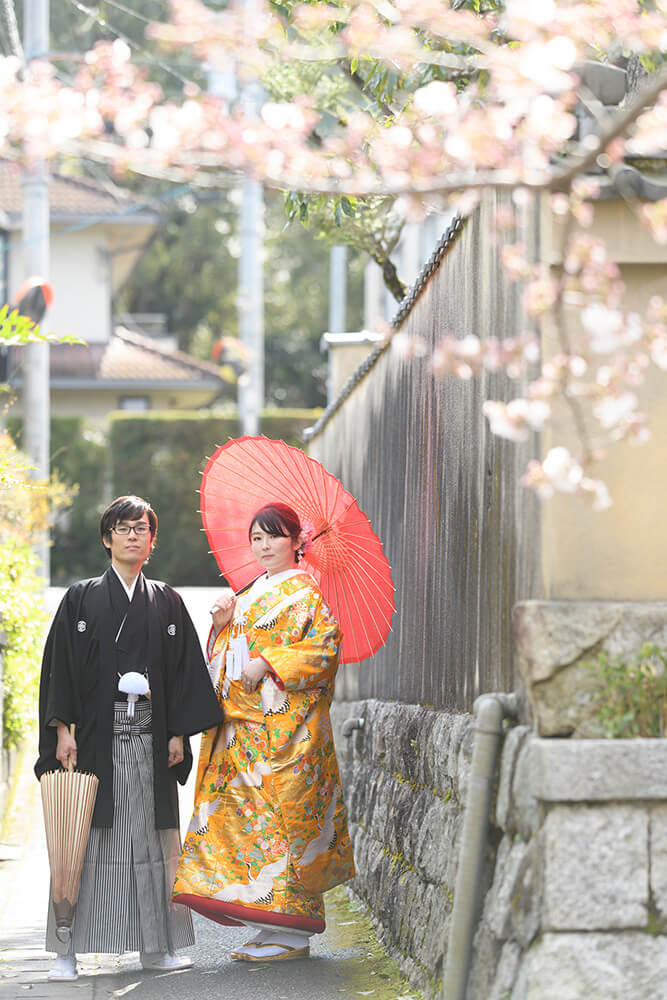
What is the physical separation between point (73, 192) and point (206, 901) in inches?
972

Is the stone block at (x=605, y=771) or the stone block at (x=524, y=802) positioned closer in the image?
the stone block at (x=605, y=771)

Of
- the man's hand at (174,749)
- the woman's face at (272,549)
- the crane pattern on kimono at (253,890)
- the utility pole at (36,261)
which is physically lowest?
the crane pattern on kimono at (253,890)

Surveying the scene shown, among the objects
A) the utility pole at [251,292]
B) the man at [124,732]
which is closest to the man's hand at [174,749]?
the man at [124,732]

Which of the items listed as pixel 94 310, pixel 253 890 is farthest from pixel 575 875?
pixel 94 310

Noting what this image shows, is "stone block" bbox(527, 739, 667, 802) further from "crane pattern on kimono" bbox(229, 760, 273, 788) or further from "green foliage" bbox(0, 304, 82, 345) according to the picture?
"green foliage" bbox(0, 304, 82, 345)

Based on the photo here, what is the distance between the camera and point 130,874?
5.56 m

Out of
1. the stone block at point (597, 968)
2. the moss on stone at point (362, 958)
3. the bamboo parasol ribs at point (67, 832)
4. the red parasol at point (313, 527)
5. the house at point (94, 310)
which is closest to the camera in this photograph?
the stone block at point (597, 968)

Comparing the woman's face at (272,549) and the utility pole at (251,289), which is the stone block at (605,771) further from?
the utility pole at (251,289)

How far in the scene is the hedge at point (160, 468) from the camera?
22.3 meters

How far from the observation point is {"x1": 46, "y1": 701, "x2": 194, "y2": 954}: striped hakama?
18.0ft

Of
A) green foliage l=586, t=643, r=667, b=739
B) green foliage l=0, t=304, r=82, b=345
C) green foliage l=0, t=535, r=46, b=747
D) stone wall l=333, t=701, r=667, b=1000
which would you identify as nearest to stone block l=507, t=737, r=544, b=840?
stone wall l=333, t=701, r=667, b=1000

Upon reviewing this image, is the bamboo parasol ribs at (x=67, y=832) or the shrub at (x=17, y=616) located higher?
the shrub at (x=17, y=616)

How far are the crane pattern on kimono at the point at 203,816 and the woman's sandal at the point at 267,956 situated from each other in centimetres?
54

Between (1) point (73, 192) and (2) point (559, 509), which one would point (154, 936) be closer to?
(2) point (559, 509)
